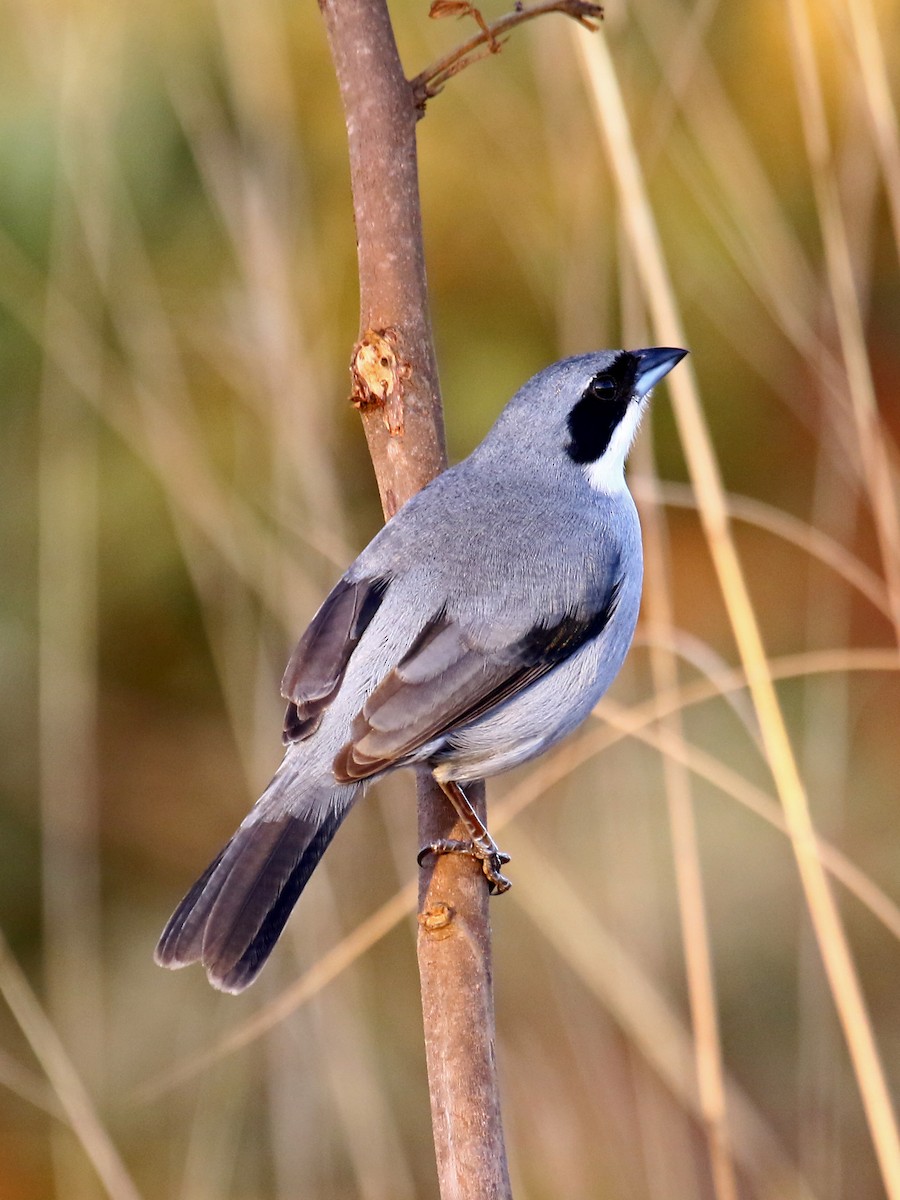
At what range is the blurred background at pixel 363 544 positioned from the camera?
2908mm

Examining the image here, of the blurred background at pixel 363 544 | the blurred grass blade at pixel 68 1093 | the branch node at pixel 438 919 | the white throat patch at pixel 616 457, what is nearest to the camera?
the branch node at pixel 438 919

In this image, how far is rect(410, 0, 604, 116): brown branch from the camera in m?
2.32

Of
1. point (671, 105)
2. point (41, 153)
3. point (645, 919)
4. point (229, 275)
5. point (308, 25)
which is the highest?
point (308, 25)

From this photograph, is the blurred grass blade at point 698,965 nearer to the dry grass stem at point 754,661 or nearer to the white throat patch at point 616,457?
the dry grass stem at point 754,661

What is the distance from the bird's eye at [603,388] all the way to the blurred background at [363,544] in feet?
0.29

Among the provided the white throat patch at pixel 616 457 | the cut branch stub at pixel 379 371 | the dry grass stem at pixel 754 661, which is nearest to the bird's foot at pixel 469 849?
the dry grass stem at pixel 754 661

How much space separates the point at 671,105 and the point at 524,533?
1026 millimetres

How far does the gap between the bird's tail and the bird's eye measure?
1106 mm

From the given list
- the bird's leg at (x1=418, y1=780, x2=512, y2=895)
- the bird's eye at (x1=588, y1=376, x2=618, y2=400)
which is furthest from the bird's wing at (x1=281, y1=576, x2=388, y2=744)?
the bird's eye at (x1=588, y1=376, x2=618, y2=400)

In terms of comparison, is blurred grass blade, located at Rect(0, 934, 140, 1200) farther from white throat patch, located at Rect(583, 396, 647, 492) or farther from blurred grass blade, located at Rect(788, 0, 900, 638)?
blurred grass blade, located at Rect(788, 0, 900, 638)

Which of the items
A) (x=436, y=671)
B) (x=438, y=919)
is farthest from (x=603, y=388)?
(x=438, y=919)

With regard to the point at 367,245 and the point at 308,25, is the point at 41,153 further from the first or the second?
the point at 367,245

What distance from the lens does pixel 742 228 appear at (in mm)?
3020

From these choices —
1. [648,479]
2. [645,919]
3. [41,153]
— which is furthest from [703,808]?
[41,153]
